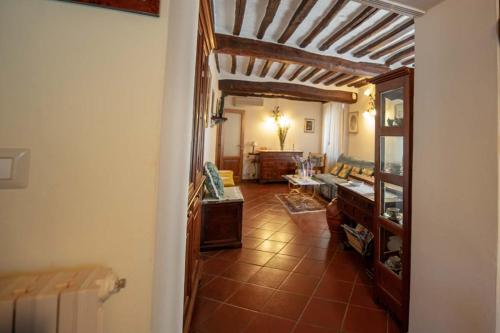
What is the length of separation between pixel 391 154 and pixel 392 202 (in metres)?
0.39

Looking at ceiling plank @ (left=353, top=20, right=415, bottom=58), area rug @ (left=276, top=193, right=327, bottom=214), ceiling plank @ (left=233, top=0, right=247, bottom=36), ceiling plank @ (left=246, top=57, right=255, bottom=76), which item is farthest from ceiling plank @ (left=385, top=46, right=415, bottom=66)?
area rug @ (left=276, top=193, right=327, bottom=214)

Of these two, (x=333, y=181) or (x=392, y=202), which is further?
(x=333, y=181)

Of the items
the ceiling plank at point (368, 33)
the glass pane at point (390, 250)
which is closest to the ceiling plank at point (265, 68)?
the ceiling plank at point (368, 33)

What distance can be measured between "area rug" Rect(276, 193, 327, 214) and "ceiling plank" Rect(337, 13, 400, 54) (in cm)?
296

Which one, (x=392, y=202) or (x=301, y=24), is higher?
(x=301, y=24)

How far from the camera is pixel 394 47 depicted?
3.57 meters

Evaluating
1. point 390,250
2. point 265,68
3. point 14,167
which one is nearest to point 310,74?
point 265,68

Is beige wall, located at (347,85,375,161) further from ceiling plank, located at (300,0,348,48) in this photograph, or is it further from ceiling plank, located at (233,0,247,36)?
ceiling plank, located at (233,0,247,36)

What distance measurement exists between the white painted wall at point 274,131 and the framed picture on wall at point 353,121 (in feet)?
4.27

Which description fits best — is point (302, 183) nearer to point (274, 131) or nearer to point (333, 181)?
point (333, 181)

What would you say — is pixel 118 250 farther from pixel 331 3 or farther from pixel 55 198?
pixel 331 3

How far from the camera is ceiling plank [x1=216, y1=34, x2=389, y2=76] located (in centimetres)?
332

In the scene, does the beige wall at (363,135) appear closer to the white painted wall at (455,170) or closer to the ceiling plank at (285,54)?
the ceiling plank at (285,54)

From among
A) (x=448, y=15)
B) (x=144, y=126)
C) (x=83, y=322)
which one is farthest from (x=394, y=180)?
(x=83, y=322)
